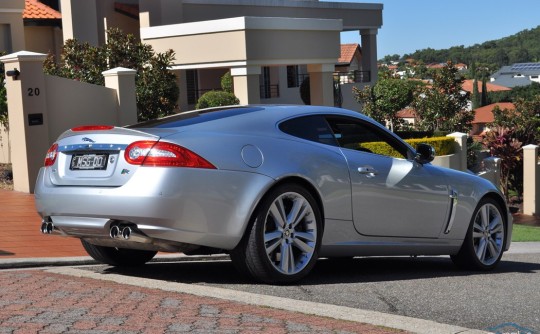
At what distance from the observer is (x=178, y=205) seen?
710 centimetres

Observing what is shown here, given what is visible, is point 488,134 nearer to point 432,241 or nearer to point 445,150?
point 445,150

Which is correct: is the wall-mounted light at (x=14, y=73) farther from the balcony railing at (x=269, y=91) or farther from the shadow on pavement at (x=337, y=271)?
the balcony railing at (x=269, y=91)

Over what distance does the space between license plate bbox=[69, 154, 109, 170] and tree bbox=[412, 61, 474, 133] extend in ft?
92.2

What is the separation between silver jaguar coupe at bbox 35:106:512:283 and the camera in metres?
7.19

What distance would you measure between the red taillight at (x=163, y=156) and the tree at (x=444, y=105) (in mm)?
28378

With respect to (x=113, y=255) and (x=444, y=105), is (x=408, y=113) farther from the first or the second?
(x=113, y=255)

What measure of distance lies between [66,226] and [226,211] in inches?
53.2

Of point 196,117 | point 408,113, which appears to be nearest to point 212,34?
point 408,113

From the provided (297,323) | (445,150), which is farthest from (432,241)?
(445,150)

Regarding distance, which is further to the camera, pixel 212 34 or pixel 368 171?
pixel 212 34

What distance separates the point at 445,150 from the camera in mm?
28109

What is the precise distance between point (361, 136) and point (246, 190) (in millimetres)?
1878

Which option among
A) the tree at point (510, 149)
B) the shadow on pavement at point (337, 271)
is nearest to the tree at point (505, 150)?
the tree at point (510, 149)

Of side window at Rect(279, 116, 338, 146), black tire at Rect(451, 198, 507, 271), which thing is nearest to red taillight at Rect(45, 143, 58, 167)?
side window at Rect(279, 116, 338, 146)
